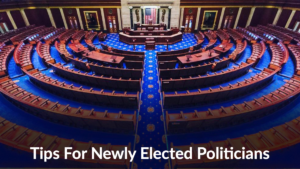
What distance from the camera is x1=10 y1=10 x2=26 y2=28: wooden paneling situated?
49.1ft

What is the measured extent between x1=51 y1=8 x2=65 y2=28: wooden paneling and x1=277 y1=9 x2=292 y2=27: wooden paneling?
25.9 metres

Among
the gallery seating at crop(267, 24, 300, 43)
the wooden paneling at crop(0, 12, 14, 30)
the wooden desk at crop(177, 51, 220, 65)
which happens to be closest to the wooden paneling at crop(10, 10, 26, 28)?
the wooden paneling at crop(0, 12, 14, 30)

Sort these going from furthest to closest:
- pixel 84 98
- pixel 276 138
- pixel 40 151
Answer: pixel 84 98, pixel 276 138, pixel 40 151

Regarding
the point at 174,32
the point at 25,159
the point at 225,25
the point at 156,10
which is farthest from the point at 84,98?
the point at 225,25

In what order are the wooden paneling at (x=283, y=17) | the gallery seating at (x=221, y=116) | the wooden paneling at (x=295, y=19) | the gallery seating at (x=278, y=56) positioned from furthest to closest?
the wooden paneling at (x=283, y=17), the wooden paneling at (x=295, y=19), the gallery seating at (x=278, y=56), the gallery seating at (x=221, y=116)

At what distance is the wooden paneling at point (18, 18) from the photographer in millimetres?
14975

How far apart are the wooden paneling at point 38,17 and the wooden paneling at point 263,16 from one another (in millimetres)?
25725

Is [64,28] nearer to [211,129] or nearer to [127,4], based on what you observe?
[127,4]

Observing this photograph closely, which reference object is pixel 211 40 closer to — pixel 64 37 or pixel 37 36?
pixel 64 37

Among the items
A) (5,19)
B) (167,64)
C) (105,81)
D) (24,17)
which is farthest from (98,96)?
(24,17)

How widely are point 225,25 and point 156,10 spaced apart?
358 inches

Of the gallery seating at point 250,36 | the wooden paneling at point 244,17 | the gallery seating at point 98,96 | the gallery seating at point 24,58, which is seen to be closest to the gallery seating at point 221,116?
the gallery seating at point 98,96

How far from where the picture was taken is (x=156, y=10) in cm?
1744

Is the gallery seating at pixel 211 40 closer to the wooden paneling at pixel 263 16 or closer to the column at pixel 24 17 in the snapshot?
the wooden paneling at pixel 263 16
